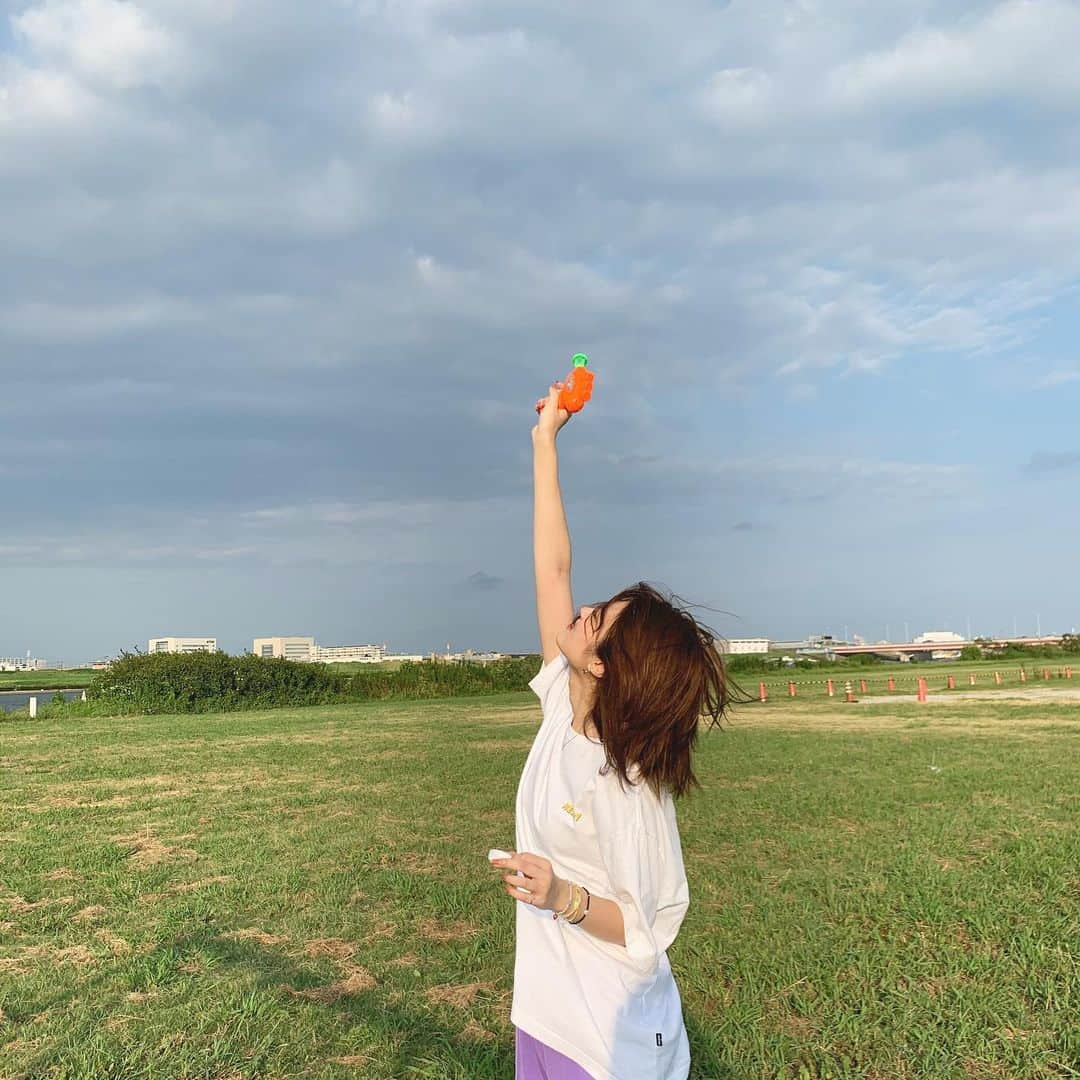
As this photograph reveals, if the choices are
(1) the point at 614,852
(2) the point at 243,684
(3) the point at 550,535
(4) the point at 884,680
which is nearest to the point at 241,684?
(2) the point at 243,684

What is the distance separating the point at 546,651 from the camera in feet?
8.97

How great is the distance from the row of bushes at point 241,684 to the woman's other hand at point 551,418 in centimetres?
2962

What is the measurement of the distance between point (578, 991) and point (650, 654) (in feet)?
2.41

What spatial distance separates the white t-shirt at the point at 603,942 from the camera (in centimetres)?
207

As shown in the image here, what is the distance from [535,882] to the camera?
196 centimetres

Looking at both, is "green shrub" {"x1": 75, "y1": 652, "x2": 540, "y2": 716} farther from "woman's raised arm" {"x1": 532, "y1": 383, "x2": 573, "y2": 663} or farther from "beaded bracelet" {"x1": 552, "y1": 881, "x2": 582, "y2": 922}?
"beaded bracelet" {"x1": 552, "y1": 881, "x2": 582, "y2": 922}

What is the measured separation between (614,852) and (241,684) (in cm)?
3278

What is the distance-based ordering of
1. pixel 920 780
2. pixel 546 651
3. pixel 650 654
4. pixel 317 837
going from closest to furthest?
pixel 650 654 → pixel 546 651 → pixel 317 837 → pixel 920 780

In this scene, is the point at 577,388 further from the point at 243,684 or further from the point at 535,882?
the point at 243,684

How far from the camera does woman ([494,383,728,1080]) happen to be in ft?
6.77

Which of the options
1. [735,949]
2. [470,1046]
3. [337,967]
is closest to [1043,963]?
[735,949]

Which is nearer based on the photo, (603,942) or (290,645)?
(603,942)

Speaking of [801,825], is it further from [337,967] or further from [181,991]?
[181,991]


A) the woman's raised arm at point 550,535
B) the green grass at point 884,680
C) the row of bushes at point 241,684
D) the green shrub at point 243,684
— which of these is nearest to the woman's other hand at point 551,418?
the woman's raised arm at point 550,535
